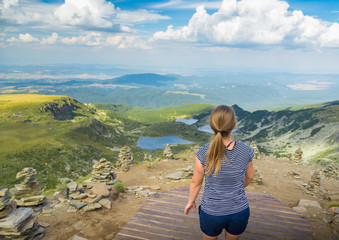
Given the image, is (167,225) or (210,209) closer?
(210,209)

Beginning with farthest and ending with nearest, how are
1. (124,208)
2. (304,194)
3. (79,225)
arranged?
(304,194) < (124,208) < (79,225)

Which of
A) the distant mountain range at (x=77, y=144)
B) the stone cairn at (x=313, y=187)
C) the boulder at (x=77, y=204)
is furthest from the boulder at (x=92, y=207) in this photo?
the distant mountain range at (x=77, y=144)

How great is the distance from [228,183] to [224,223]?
0.93m

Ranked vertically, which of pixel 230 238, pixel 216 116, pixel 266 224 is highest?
pixel 216 116

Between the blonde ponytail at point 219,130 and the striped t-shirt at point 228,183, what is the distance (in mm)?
171

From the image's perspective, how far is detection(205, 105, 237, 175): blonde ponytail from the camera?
427 centimetres

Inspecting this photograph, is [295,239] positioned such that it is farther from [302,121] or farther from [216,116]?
[302,121]

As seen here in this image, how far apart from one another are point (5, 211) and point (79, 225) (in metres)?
3.34

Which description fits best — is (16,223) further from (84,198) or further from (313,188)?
(313,188)

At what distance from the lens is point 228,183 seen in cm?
461

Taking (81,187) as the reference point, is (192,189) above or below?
above

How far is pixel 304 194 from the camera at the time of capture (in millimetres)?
16766

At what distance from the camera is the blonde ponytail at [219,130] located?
427 centimetres

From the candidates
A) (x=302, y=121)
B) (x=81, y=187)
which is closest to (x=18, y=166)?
(x=81, y=187)
